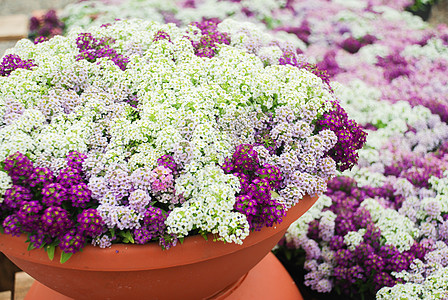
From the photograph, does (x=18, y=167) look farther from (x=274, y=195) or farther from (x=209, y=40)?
(x=209, y=40)

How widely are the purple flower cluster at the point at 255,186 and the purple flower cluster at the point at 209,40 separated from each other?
0.67 m

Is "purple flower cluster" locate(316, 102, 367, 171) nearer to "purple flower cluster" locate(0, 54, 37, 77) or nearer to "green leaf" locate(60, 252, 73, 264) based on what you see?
"green leaf" locate(60, 252, 73, 264)

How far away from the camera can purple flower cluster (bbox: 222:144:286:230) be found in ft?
4.91

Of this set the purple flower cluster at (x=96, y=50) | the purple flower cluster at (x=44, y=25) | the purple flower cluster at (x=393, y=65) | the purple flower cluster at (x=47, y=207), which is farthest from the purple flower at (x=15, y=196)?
the purple flower cluster at (x=44, y=25)

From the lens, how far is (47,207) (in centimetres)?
142

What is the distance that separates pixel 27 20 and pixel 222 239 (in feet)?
16.6

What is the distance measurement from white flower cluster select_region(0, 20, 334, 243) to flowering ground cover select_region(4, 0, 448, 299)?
0.19 metres

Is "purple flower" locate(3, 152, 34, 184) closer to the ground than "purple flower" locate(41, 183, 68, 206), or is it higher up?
higher up

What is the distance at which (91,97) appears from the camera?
69.9 inches

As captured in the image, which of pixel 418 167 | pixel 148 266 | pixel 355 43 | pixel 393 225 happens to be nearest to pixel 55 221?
pixel 148 266

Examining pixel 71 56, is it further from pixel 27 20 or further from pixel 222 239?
pixel 27 20

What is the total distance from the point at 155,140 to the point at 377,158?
197 cm

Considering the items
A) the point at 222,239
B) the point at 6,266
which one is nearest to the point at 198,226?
the point at 222,239

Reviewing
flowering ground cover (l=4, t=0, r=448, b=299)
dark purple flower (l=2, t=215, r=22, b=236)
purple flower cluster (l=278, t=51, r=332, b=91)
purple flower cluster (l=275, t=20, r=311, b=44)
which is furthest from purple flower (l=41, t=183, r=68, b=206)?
purple flower cluster (l=275, t=20, r=311, b=44)
